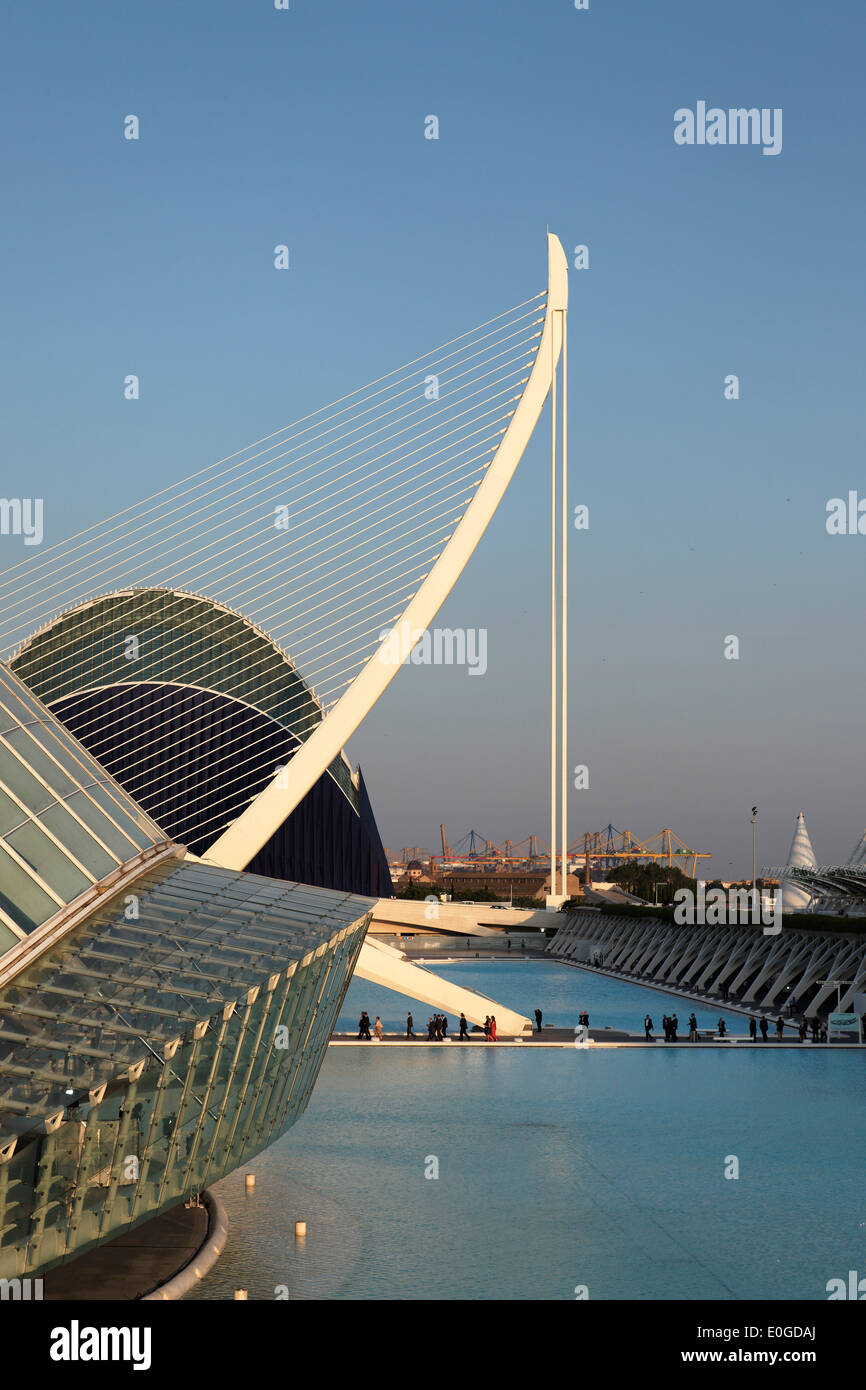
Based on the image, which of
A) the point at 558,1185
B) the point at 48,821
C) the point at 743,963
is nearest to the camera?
the point at 48,821

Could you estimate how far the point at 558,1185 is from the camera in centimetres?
1861

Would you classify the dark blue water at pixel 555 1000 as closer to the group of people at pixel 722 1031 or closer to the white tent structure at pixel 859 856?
the group of people at pixel 722 1031

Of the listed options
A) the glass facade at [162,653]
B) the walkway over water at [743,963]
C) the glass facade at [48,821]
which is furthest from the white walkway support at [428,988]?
the glass facade at [162,653]

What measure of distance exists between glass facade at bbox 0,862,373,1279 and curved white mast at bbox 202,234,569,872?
31.3 feet

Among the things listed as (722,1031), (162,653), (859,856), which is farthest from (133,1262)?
(859,856)

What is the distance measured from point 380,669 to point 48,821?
12852 millimetres

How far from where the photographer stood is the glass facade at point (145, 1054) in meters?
10.9

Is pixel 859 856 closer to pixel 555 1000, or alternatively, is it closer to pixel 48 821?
pixel 555 1000

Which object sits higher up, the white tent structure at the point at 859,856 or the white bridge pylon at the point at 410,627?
the white bridge pylon at the point at 410,627

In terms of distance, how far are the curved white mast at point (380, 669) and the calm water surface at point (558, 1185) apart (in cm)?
508

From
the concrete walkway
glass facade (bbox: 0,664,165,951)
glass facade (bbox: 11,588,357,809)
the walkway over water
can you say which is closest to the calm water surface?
the concrete walkway

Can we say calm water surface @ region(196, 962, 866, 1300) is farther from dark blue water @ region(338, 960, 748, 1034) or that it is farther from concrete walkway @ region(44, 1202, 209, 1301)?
dark blue water @ region(338, 960, 748, 1034)
